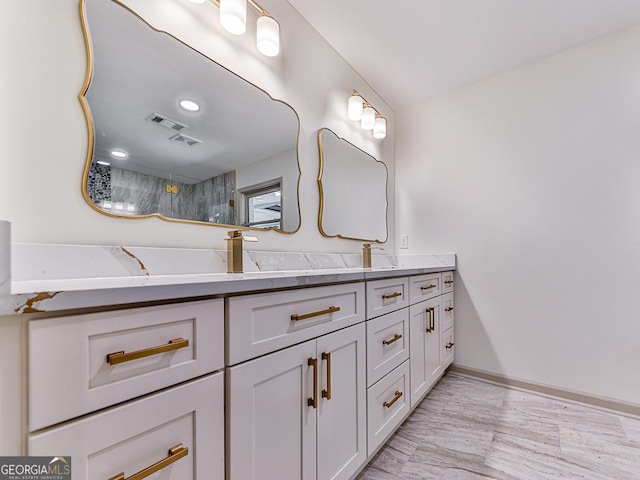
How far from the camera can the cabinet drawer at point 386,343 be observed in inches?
49.9

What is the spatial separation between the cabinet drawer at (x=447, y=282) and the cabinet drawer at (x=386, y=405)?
0.82 meters

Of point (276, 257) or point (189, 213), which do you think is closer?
point (189, 213)

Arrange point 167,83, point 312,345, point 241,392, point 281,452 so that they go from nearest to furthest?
point 241,392 → point 281,452 → point 312,345 → point 167,83

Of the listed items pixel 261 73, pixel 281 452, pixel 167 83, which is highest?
pixel 261 73

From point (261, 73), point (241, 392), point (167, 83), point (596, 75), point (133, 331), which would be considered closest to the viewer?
point (133, 331)

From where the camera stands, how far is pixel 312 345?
38.0 inches

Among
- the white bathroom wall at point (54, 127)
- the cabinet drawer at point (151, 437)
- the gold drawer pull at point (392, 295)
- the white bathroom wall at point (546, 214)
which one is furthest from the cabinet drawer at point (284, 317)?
the white bathroom wall at point (546, 214)

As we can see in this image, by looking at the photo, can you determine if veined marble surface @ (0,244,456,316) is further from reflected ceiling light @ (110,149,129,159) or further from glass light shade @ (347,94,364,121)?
glass light shade @ (347,94,364,121)

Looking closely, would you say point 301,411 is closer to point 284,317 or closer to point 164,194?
point 284,317

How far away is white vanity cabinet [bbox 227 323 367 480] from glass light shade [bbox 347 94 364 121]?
1519 mm

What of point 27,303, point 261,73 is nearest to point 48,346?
point 27,303

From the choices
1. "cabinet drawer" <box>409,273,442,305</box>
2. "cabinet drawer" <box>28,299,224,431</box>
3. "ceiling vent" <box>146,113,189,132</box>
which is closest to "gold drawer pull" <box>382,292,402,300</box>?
"cabinet drawer" <box>409,273,442,305</box>

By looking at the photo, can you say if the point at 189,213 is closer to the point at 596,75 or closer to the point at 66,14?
the point at 66,14

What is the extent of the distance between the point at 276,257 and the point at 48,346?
3.44ft
